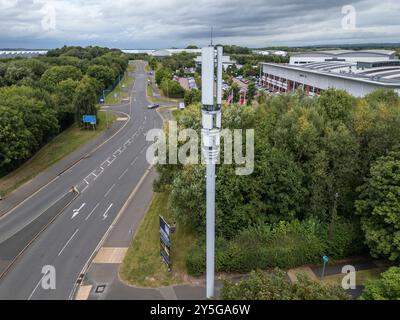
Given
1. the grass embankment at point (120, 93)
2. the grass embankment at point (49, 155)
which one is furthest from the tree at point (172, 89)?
the grass embankment at point (49, 155)

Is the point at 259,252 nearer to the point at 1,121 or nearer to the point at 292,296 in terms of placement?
the point at 292,296

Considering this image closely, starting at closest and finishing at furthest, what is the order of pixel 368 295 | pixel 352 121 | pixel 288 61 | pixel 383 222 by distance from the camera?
1. pixel 368 295
2. pixel 383 222
3. pixel 352 121
4. pixel 288 61

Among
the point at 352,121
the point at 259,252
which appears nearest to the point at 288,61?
the point at 352,121

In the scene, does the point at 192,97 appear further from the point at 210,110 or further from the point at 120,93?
the point at 210,110

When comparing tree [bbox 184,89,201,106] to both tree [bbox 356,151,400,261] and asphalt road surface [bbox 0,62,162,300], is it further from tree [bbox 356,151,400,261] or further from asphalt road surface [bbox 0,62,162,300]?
tree [bbox 356,151,400,261]
